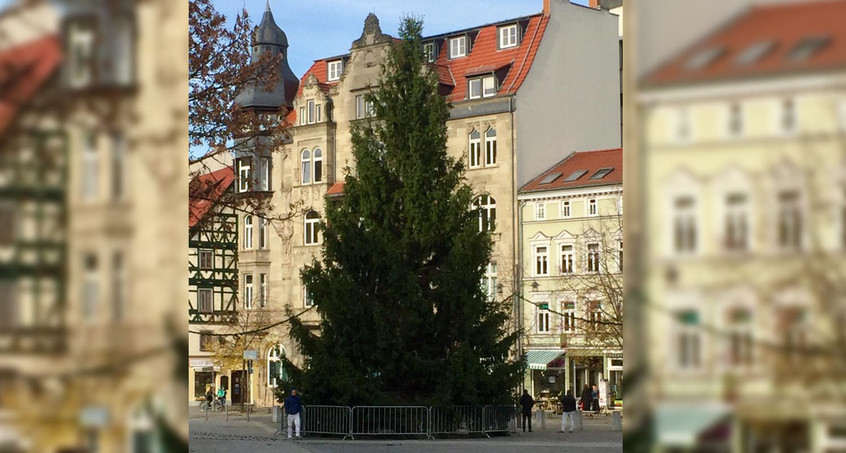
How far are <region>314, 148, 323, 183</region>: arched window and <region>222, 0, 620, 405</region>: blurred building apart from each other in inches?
1.3

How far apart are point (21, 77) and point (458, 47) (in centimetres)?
3974

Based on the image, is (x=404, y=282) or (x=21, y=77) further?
(x=404, y=282)

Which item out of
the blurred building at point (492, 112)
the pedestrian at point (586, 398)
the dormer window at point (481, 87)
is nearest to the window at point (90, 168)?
the pedestrian at point (586, 398)

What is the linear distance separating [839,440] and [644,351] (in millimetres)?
228

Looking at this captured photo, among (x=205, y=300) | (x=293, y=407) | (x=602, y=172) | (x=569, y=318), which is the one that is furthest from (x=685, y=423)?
(x=205, y=300)

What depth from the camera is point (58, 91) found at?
1356 millimetres

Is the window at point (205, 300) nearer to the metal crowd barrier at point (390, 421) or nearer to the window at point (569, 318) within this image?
the window at point (569, 318)

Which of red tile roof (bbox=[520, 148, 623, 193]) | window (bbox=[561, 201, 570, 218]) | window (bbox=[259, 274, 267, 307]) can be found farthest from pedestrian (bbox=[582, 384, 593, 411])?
→ window (bbox=[259, 274, 267, 307])

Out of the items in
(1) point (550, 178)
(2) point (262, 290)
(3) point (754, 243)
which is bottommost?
(3) point (754, 243)

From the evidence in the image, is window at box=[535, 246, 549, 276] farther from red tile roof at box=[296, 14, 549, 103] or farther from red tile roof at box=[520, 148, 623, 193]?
red tile roof at box=[296, 14, 549, 103]

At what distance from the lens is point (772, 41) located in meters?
1.35

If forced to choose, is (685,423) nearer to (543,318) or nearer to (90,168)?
(90,168)

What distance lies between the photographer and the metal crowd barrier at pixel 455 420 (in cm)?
2053

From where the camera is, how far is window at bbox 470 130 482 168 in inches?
1471
